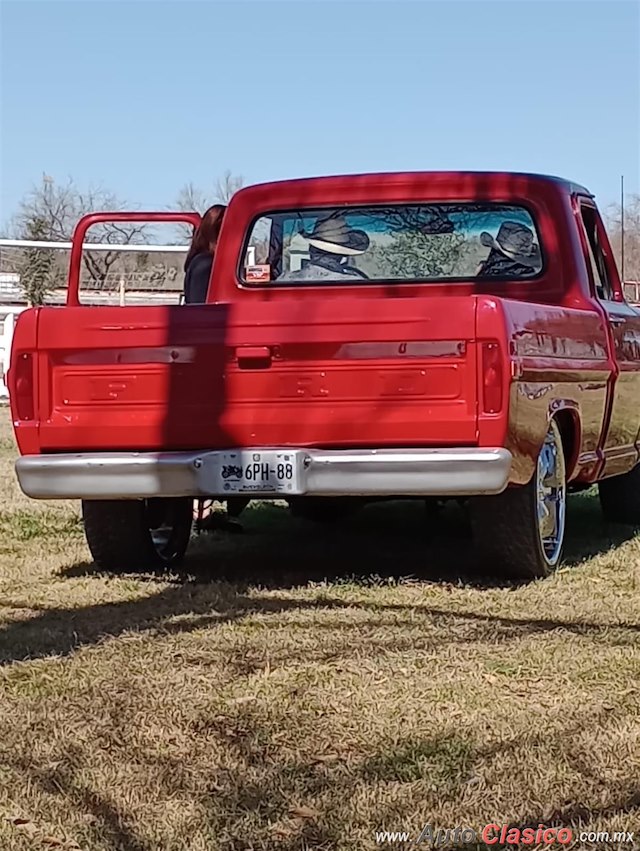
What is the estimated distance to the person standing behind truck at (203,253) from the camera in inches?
292

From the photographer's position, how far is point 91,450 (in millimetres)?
5793

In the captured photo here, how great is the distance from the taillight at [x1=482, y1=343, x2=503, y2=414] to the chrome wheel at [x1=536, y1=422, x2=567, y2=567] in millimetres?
739

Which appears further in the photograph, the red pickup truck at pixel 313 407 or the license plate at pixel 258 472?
the license plate at pixel 258 472

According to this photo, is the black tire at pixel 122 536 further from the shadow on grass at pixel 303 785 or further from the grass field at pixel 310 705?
the shadow on grass at pixel 303 785

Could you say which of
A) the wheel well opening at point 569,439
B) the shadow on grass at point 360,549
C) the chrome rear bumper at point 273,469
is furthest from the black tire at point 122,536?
the wheel well opening at point 569,439

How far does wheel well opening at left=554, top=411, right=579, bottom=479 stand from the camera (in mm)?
6437

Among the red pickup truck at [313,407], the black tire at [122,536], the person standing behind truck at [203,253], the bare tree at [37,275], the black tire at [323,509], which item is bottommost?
the bare tree at [37,275]

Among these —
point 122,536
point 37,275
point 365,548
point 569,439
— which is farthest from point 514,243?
point 37,275

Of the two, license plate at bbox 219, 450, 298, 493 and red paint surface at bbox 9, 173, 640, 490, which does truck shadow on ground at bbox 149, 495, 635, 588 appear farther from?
red paint surface at bbox 9, 173, 640, 490

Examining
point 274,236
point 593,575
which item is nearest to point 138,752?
point 593,575

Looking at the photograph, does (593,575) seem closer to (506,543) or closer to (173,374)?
(506,543)

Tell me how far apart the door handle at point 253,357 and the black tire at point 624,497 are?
10.2ft

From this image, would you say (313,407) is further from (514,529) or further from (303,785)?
(303,785)

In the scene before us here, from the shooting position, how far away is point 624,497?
804cm
